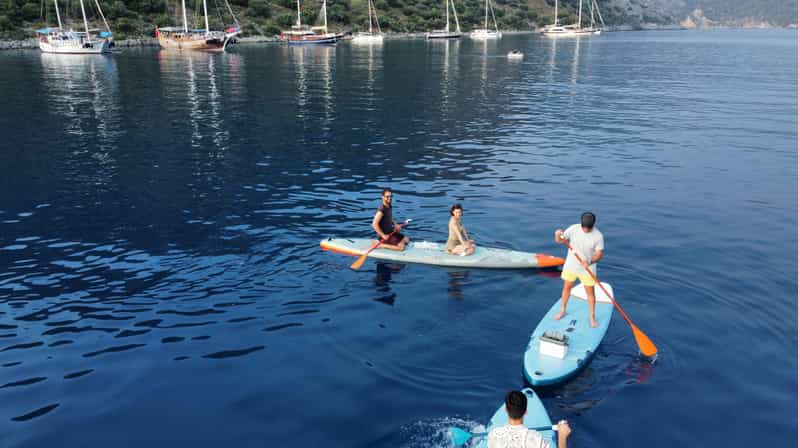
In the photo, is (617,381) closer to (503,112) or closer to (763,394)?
(763,394)

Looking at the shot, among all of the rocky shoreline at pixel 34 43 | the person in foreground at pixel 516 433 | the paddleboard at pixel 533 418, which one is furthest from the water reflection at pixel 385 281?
the rocky shoreline at pixel 34 43

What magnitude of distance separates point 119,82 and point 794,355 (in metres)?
61.2

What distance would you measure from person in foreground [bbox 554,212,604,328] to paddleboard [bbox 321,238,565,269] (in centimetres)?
329

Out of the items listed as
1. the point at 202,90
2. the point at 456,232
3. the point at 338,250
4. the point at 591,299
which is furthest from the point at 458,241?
the point at 202,90

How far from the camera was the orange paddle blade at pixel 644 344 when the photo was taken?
12352 mm

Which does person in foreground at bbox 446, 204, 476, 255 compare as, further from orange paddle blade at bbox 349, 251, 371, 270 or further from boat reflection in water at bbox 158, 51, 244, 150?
boat reflection in water at bbox 158, 51, 244, 150

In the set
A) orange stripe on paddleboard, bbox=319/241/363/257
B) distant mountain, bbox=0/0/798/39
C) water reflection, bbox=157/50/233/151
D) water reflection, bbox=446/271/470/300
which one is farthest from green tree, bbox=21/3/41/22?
water reflection, bbox=446/271/470/300

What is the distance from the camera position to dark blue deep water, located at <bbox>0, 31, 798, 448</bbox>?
10867mm

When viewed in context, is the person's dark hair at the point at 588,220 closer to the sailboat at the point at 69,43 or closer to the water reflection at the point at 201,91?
the water reflection at the point at 201,91

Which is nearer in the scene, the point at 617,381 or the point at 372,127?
the point at 617,381

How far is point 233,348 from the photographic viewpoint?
508 inches

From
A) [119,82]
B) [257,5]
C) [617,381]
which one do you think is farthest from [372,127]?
[257,5]

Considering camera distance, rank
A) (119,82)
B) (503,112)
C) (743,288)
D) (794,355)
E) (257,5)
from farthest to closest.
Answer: (257,5) < (119,82) < (503,112) < (743,288) < (794,355)

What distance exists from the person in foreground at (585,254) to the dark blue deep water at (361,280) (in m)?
1.13
